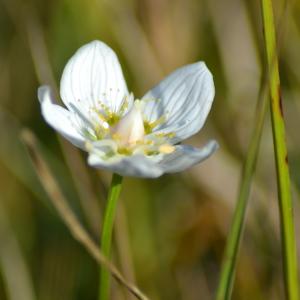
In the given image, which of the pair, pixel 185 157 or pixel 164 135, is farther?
pixel 164 135

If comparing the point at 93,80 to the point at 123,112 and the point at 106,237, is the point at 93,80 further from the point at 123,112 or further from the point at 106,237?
the point at 106,237

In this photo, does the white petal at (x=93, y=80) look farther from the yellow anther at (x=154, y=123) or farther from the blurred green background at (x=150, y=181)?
the blurred green background at (x=150, y=181)

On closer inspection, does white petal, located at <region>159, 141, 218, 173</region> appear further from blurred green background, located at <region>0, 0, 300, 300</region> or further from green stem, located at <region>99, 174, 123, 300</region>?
blurred green background, located at <region>0, 0, 300, 300</region>

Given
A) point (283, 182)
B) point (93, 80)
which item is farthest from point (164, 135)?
point (283, 182)

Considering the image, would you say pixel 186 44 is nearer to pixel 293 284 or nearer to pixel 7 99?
pixel 7 99

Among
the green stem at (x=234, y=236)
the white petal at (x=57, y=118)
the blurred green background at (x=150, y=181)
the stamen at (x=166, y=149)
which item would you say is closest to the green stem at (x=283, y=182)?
the green stem at (x=234, y=236)

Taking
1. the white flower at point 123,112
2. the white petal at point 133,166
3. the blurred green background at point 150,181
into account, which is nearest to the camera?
the white petal at point 133,166

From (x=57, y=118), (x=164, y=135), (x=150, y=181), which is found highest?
(x=57, y=118)

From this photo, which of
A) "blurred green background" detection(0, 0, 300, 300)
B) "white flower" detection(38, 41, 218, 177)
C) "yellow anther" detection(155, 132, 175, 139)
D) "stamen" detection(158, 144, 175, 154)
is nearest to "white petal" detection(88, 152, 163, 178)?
"white flower" detection(38, 41, 218, 177)
